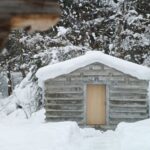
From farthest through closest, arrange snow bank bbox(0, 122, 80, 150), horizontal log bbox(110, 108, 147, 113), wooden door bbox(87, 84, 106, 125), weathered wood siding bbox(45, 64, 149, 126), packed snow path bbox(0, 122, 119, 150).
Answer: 1. wooden door bbox(87, 84, 106, 125)
2. horizontal log bbox(110, 108, 147, 113)
3. weathered wood siding bbox(45, 64, 149, 126)
4. packed snow path bbox(0, 122, 119, 150)
5. snow bank bbox(0, 122, 80, 150)

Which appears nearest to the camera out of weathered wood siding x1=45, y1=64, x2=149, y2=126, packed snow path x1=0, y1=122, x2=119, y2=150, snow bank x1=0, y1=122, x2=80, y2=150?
snow bank x1=0, y1=122, x2=80, y2=150

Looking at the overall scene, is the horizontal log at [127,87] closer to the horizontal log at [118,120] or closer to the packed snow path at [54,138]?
the horizontal log at [118,120]

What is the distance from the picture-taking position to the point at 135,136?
13.5 meters

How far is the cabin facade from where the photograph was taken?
18922 millimetres

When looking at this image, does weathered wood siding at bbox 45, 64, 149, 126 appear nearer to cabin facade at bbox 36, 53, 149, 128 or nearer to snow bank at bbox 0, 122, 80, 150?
cabin facade at bbox 36, 53, 149, 128

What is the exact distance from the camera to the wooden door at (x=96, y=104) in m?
19.2

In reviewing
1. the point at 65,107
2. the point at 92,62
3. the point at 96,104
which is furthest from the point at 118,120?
the point at 92,62

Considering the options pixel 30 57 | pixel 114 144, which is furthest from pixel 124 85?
pixel 30 57

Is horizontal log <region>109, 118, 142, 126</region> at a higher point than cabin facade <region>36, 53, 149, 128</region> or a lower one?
lower

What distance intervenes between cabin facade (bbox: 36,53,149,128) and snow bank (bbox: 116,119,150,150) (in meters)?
2.13

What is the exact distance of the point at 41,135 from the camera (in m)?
14.4

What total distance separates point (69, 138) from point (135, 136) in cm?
187

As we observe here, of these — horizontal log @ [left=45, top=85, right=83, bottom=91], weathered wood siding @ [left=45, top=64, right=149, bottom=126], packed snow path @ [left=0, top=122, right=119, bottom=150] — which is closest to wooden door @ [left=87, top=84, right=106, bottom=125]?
weathered wood siding @ [left=45, top=64, right=149, bottom=126]

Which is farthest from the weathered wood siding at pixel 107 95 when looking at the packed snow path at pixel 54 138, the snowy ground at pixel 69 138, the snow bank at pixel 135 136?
the snow bank at pixel 135 136
